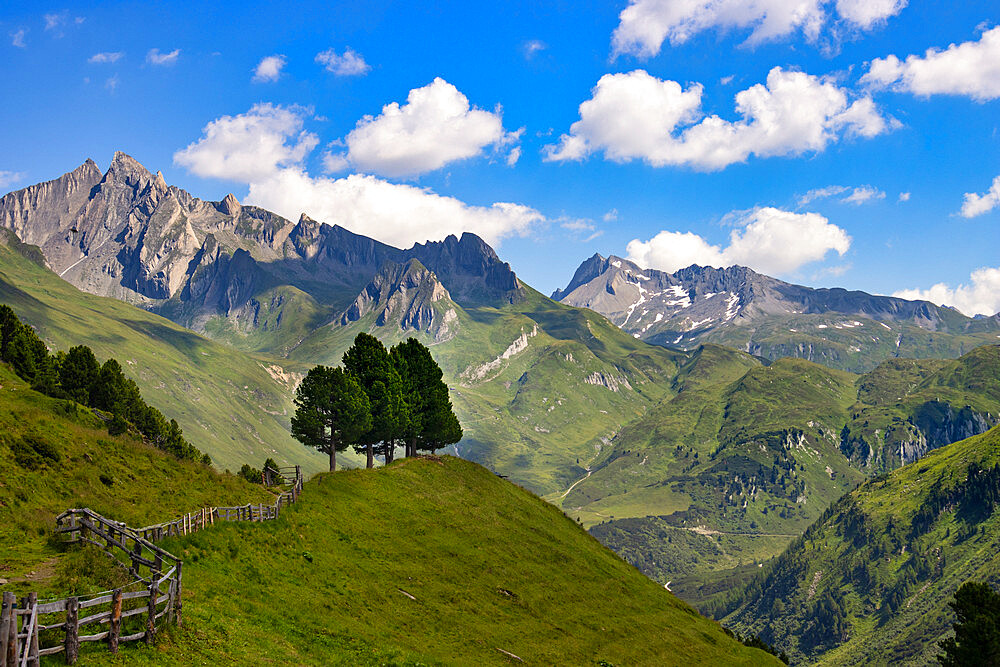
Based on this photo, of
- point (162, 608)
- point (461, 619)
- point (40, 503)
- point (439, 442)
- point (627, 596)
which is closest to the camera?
point (162, 608)

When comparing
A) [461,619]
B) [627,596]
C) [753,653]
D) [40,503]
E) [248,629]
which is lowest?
[753,653]

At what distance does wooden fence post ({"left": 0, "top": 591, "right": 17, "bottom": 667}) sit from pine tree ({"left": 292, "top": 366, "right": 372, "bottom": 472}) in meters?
61.2

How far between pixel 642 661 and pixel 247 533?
3428 cm

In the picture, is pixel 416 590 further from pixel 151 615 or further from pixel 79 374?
pixel 79 374

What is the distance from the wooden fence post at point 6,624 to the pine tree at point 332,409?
201 feet

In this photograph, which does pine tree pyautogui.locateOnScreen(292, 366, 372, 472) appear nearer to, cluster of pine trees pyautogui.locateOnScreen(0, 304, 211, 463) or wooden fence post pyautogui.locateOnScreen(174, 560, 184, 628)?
cluster of pine trees pyautogui.locateOnScreen(0, 304, 211, 463)

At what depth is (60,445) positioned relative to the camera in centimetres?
4225

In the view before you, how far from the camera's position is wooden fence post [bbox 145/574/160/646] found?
24031 mm

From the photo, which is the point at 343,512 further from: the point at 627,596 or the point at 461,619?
the point at 627,596

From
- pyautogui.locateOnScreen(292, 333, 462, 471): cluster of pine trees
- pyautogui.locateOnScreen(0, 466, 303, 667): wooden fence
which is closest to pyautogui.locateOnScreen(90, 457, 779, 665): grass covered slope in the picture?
A: pyautogui.locateOnScreen(0, 466, 303, 667): wooden fence

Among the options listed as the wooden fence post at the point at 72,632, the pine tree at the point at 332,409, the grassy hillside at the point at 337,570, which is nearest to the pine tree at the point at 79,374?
the grassy hillside at the point at 337,570

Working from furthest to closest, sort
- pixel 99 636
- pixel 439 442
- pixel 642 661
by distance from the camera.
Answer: pixel 439 442, pixel 642 661, pixel 99 636

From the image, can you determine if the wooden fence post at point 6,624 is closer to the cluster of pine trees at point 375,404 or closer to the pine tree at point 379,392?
the cluster of pine trees at point 375,404

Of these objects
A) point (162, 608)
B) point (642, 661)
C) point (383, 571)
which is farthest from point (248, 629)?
point (642, 661)
